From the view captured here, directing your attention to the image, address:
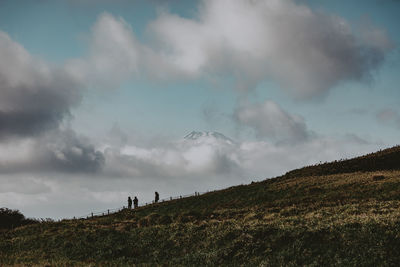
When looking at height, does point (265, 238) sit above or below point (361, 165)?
below

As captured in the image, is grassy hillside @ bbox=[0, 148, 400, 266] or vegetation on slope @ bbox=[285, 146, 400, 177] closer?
grassy hillside @ bbox=[0, 148, 400, 266]

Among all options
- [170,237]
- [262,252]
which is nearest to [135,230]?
[170,237]

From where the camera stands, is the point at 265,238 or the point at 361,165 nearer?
the point at 265,238

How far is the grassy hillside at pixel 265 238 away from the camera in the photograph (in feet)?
69.8

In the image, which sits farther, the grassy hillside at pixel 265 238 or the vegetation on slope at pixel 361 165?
the vegetation on slope at pixel 361 165

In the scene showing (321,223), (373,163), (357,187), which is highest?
(373,163)

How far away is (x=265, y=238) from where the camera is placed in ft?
83.0

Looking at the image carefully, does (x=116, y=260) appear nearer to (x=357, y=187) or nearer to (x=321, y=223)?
(x=321, y=223)

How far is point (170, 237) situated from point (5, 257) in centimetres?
1510

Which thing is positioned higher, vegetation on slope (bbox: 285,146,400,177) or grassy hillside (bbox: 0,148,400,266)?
vegetation on slope (bbox: 285,146,400,177)

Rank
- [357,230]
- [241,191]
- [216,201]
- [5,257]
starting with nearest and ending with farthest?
[357,230] → [5,257] → [216,201] → [241,191]

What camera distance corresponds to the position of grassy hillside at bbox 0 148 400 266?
69.8ft

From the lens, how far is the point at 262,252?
76.6ft

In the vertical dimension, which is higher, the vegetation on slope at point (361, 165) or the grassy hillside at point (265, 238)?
the vegetation on slope at point (361, 165)
